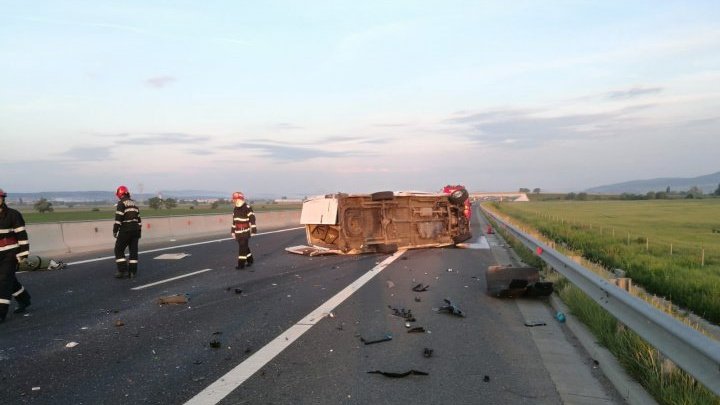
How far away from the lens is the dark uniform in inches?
497

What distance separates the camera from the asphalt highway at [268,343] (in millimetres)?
4559

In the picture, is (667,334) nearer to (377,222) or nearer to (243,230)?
(243,230)

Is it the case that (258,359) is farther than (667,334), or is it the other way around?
(258,359)

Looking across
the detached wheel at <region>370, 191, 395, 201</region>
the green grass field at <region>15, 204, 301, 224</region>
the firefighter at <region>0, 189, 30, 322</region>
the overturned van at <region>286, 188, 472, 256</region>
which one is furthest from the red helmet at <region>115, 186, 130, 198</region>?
the green grass field at <region>15, 204, 301, 224</region>

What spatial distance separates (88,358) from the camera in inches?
221

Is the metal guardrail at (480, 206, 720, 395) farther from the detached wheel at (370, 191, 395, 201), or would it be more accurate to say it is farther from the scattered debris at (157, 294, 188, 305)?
the detached wheel at (370, 191, 395, 201)

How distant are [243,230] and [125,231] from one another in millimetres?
2642

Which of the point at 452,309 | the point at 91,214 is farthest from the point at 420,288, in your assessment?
the point at 91,214

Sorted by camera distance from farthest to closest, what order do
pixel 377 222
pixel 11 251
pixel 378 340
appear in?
pixel 377 222
pixel 11 251
pixel 378 340

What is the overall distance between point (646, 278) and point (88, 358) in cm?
975

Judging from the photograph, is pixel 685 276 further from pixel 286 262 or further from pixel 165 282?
pixel 165 282

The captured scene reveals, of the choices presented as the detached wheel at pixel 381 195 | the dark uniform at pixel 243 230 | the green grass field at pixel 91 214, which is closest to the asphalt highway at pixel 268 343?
the dark uniform at pixel 243 230

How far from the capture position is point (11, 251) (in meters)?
7.88

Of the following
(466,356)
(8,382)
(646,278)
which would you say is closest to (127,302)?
(8,382)
